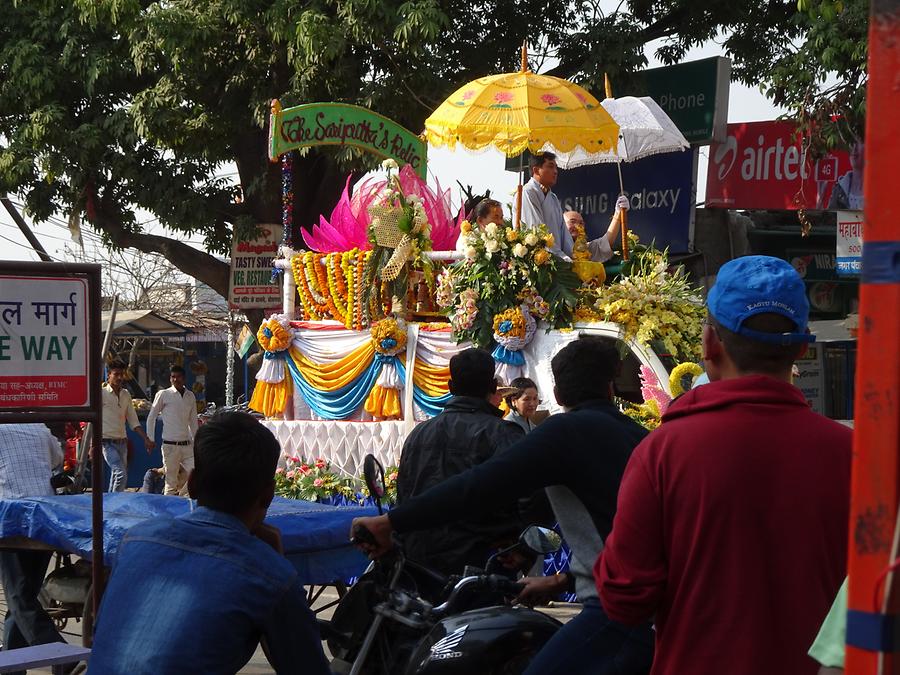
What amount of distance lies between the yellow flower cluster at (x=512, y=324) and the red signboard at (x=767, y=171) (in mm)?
6500

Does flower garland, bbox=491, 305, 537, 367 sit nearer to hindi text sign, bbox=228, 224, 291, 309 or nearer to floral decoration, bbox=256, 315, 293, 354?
floral decoration, bbox=256, 315, 293, 354

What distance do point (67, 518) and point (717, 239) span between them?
11.7 m

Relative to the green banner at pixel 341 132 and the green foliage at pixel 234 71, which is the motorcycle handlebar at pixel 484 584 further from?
the green foliage at pixel 234 71

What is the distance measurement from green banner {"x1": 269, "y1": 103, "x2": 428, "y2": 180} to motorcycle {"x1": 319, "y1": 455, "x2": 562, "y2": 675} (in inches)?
282

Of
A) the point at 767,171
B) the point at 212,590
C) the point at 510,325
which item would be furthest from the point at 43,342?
the point at 767,171

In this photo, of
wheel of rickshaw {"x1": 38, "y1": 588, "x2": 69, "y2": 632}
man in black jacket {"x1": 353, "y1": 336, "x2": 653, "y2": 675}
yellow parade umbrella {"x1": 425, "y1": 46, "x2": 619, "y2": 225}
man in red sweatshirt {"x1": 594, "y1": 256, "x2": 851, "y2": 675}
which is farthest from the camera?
yellow parade umbrella {"x1": 425, "y1": 46, "x2": 619, "y2": 225}

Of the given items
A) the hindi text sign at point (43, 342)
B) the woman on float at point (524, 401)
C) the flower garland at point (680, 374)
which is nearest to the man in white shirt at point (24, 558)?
the hindi text sign at point (43, 342)

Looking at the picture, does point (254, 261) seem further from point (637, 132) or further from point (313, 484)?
point (313, 484)

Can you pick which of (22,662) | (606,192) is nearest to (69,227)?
(606,192)

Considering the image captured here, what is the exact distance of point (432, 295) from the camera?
11.1 m

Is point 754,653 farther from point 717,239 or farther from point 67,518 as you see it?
point 717,239

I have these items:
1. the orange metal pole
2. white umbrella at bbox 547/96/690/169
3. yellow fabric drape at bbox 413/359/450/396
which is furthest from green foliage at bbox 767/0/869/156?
the orange metal pole

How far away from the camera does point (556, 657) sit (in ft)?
11.0

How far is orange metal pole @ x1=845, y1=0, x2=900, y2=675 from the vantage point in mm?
1664
